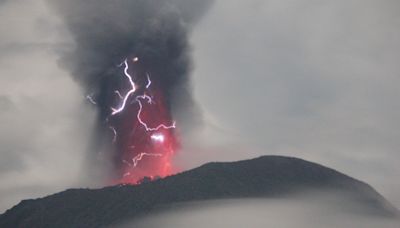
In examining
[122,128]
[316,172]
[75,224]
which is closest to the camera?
[75,224]

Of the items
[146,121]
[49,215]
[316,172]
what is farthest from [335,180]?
[49,215]

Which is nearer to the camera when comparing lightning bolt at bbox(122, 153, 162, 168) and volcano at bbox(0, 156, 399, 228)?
volcano at bbox(0, 156, 399, 228)

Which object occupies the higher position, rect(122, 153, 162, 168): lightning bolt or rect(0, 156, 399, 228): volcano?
rect(122, 153, 162, 168): lightning bolt

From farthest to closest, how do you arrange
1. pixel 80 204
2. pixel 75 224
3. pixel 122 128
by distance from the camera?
pixel 122 128
pixel 80 204
pixel 75 224

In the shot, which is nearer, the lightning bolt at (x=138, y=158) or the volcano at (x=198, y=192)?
the volcano at (x=198, y=192)

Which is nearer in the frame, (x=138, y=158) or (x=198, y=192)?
(x=198, y=192)

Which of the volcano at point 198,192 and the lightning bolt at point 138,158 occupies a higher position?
the lightning bolt at point 138,158

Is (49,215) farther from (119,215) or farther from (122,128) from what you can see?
(122,128)

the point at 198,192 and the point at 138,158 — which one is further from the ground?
the point at 138,158
